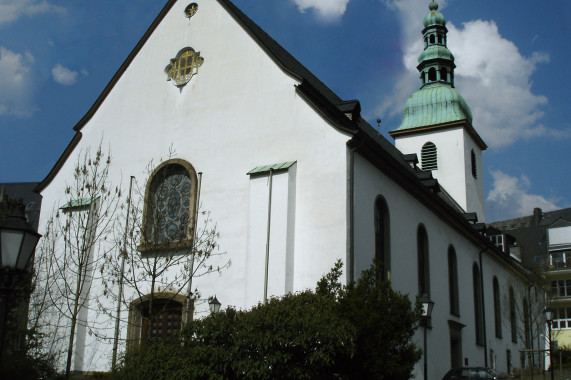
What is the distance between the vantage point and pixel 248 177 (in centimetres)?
1997

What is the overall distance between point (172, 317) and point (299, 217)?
5.71 meters

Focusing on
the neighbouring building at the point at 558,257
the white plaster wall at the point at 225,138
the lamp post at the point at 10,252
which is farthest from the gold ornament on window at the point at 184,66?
the neighbouring building at the point at 558,257

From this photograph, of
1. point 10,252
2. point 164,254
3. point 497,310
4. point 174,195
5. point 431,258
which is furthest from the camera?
point 497,310

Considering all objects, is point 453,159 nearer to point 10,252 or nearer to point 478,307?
point 478,307

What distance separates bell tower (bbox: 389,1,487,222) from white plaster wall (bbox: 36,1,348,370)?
72.2ft

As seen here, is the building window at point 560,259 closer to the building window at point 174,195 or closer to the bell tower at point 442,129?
the bell tower at point 442,129

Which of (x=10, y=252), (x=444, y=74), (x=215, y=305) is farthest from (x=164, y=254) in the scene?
(x=444, y=74)

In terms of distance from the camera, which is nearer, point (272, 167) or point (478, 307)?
point (272, 167)

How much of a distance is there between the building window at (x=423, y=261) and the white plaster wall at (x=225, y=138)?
7.71 meters

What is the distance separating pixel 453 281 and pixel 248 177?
13663 millimetres

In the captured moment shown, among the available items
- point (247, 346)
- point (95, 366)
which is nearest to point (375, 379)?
point (247, 346)

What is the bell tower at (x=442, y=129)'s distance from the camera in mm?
40250

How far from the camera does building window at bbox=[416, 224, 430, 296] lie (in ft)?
81.1

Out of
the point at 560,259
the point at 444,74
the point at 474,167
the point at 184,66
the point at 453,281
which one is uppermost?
the point at 444,74
